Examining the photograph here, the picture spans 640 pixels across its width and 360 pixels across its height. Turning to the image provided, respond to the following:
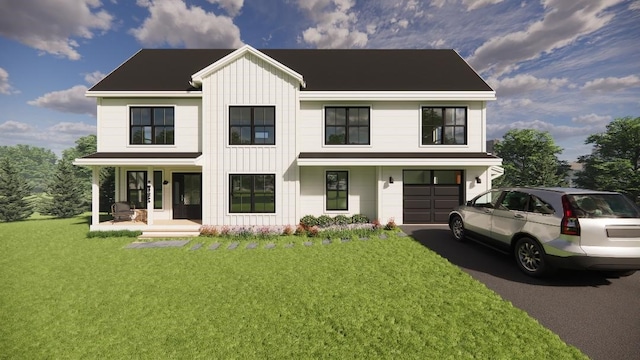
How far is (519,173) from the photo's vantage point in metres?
42.3

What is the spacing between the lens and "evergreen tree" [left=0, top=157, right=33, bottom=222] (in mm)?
17484

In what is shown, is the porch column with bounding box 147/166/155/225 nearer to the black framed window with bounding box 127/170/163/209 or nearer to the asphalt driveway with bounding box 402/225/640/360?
the black framed window with bounding box 127/170/163/209

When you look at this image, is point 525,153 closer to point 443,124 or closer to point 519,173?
point 519,173

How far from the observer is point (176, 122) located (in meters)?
12.2

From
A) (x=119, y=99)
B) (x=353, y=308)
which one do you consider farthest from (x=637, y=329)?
(x=119, y=99)

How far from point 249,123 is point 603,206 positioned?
38.7 ft

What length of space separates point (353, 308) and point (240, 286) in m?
2.70

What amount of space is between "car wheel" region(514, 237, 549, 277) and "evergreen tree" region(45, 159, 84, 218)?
88.0ft

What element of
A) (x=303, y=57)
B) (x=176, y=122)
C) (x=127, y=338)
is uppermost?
(x=303, y=57)

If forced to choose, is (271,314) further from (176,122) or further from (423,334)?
(176,122)

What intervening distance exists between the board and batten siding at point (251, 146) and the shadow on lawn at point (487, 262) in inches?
237

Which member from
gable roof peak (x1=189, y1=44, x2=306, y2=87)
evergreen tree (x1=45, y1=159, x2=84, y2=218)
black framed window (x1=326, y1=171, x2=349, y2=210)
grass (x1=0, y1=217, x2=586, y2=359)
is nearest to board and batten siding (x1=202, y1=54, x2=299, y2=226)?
gable roof peak (x1=189, y1=44, x2=306, y2=87)

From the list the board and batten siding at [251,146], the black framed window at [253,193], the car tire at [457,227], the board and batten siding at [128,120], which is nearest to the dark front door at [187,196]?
the board and batten siding at [128,120]

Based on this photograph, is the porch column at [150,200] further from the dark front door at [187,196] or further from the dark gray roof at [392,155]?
the dark gray roof at [392,155]
